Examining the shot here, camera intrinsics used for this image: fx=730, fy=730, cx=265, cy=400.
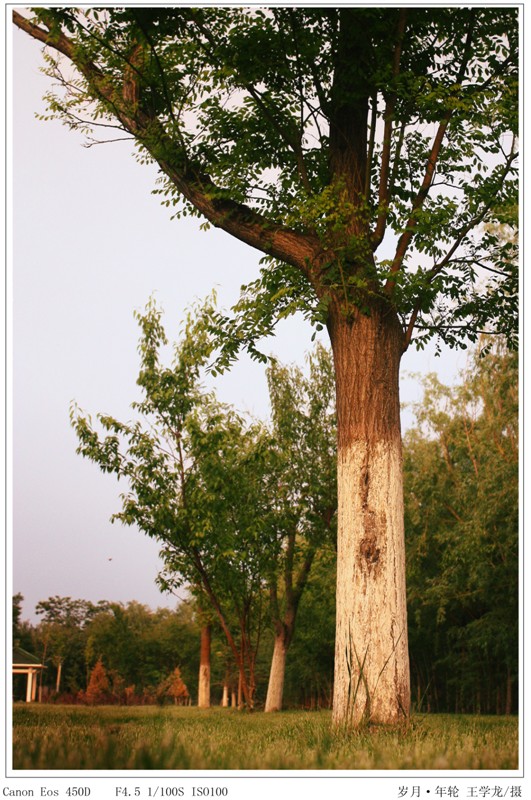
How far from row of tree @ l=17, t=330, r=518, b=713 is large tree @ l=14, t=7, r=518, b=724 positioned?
179cm

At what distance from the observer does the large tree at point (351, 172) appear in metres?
7.08

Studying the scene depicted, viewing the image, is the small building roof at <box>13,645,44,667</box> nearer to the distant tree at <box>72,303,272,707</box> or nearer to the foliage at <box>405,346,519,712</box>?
the distant tree at <box>72,303,272,707</box>

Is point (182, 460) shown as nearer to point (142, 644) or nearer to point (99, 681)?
point (99, 681)

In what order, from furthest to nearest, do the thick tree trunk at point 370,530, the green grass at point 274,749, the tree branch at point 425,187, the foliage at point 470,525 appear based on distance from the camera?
the foliage at point 470,525 → the tree branch at point 425,187 → the thick tree trunk at point 370,530 → the green grass at point 274,749

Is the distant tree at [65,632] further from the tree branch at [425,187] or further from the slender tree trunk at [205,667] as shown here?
the tree branch at [425,187]

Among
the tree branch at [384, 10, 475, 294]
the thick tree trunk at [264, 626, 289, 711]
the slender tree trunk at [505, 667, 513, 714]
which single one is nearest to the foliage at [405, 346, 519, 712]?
the slender tree trunk at [505, 667, 513, 714]

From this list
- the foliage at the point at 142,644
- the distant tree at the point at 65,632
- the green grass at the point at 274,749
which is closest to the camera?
the green grass at the point at 274,749

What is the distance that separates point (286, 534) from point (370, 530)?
13931 mm

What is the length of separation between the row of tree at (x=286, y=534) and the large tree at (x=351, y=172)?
5.89 feet

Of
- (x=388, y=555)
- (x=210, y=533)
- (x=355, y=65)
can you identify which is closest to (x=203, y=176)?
(x=355, y=65)

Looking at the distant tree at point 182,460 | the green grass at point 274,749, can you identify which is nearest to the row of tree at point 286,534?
the distant tree at point 182,460

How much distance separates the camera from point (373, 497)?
279 inches

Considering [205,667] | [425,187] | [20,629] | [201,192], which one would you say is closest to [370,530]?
[425,187]
